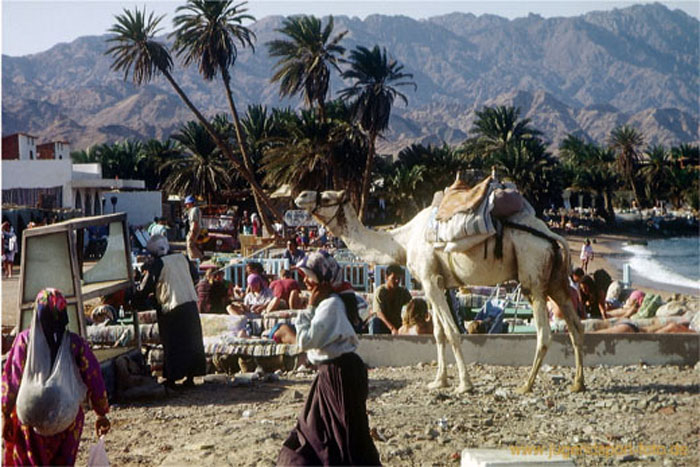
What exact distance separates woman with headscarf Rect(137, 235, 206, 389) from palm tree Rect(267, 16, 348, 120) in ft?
114

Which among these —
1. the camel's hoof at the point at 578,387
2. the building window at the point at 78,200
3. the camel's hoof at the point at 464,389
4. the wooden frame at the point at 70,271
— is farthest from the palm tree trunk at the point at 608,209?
the wooden frame at the point at 70,271

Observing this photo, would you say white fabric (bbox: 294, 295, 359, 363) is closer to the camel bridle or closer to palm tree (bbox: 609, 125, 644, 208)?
the camel bridle

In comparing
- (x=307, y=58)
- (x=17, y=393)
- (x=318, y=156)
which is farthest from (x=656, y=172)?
(x=17, y=393)

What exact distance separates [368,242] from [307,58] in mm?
35988

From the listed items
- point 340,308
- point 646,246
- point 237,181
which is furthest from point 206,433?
point 646,246

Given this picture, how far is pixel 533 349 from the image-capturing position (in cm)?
953

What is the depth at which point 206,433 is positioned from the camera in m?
6.79

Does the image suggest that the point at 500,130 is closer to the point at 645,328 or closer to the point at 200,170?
the point at 200,170

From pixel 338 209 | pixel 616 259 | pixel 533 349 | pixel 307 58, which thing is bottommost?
pixel 616 259

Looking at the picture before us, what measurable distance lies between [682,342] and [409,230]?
3.39m

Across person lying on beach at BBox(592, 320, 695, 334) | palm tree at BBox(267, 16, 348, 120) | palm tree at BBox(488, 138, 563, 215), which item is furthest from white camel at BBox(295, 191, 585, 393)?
palm tree at BBox(488, 138, 563, 215)

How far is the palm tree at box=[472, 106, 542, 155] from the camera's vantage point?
2511 inches

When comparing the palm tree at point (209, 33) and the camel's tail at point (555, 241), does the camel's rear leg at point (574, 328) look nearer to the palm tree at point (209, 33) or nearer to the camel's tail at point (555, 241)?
the camel's tail at point (555, 241)

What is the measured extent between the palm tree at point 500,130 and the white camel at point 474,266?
55.6 m
